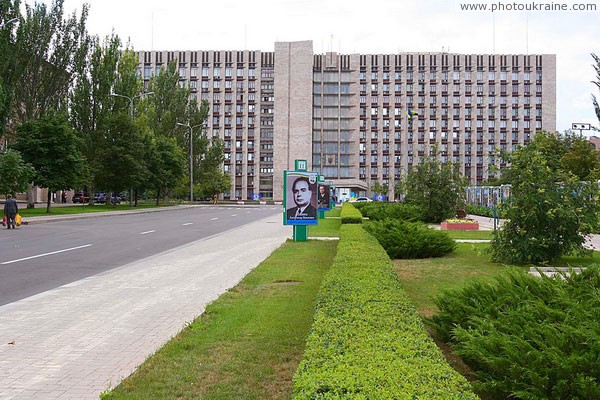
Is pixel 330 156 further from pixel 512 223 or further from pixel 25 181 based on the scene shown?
pixel 512 223

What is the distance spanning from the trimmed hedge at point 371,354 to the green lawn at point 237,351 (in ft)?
2.43

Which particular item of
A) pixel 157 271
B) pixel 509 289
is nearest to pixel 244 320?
pixel 509 289

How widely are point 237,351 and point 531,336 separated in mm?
2891

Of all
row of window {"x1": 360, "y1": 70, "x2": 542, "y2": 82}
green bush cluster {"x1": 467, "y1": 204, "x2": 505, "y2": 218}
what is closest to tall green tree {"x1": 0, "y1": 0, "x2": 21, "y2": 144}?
green bush cluster {"x1": 467, "y1": 204, "x2": 505, "y2": 218}

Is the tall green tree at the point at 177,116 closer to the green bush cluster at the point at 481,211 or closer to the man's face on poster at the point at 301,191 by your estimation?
the green bush cluster at the point at 481,211

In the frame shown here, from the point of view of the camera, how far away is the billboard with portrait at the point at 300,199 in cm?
1825

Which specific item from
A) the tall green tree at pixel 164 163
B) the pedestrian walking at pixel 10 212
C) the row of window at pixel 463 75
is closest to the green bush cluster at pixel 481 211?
the pedestrian walking at pixel 10 212

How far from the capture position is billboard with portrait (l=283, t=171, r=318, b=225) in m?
18.2

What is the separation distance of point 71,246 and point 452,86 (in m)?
101

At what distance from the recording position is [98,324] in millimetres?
7160

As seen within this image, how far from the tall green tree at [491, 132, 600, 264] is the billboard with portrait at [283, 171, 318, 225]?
7.27 meters

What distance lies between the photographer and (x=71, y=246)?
17.5 meters

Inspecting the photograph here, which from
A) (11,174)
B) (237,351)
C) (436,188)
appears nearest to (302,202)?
(237,351)

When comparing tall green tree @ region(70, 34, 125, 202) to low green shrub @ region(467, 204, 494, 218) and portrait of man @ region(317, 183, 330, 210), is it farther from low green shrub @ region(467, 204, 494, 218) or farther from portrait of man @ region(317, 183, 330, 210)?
low green shrub @ region(467, 204, 494, 218)
